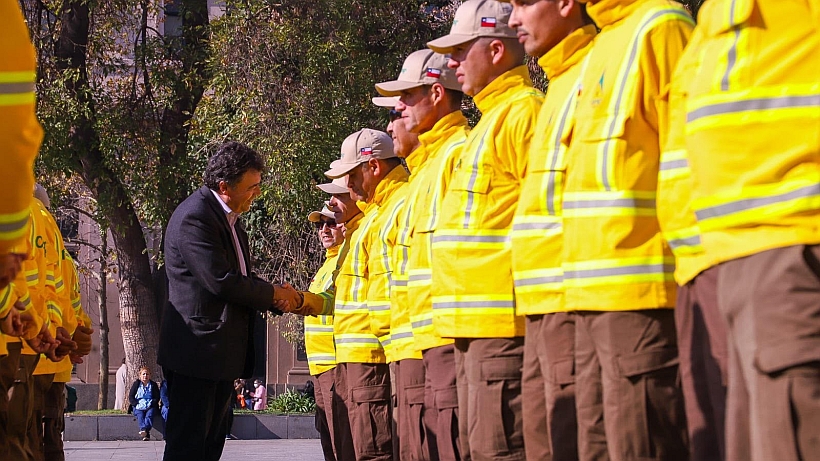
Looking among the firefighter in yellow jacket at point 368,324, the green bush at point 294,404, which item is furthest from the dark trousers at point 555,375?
the green bush at point 294,404

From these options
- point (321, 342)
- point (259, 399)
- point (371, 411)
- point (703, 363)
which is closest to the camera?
point (703, 363)

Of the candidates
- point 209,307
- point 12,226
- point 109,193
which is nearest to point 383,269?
point 209,307

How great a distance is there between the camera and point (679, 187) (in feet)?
12.5

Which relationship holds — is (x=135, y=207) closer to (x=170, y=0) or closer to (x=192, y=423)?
(x=170, y=0)

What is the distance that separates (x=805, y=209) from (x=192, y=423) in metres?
5.52

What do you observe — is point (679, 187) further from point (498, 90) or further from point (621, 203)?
point (498, 90)

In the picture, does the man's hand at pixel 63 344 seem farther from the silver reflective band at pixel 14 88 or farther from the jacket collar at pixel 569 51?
the silver reflective band at pixel 14 88

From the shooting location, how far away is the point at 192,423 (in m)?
7.86

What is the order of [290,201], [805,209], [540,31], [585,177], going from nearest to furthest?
[805,209], [585,177], [540,31], [290,201]

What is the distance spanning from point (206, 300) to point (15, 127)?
16.7 ft

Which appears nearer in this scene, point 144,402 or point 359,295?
point 359,295

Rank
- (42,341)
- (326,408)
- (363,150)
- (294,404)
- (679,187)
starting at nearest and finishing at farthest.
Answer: (679,187)
(42,341)
(363,150)
(326,408)
(294,404)

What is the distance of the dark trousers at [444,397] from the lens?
6.12 meters

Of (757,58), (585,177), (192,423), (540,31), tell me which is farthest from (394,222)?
(757,58)
